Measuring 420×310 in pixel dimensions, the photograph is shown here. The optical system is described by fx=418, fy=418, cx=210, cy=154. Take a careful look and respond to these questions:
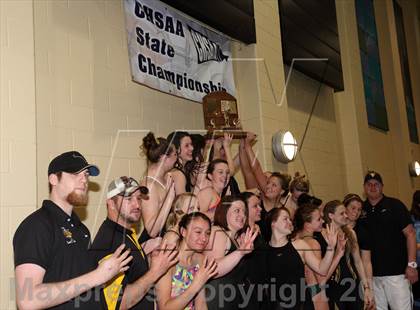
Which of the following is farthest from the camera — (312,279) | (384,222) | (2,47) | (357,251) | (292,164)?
(292,164)

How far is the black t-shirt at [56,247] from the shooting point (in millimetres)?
1686

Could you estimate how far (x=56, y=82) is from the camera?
2.81 metres

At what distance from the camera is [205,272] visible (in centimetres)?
222

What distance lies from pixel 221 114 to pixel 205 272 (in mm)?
1834

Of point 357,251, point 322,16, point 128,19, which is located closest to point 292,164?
point 357,251

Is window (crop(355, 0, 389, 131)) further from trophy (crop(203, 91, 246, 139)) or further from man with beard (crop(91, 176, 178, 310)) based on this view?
man with beard (crop(91, 176, 178, 310))

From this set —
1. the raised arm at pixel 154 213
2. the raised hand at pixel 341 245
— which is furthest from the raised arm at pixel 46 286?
the raised hand at pixel 341 245

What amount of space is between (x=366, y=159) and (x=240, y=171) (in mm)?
3642

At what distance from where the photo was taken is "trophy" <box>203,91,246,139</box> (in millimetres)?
3729

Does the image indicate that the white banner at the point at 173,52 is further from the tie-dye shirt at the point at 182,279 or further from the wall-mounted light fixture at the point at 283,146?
the tie-dye shirt at the point at 182,279

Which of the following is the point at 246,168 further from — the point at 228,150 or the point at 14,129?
the point at 14,129

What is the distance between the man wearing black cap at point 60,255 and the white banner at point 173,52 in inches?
63.0

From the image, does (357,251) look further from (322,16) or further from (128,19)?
(322,16)

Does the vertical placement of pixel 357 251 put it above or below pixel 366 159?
below
